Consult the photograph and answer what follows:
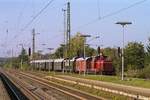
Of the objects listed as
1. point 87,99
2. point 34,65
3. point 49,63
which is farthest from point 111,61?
point 34,65

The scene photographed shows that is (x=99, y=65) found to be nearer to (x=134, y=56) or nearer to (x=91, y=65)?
(x=91, y=65)

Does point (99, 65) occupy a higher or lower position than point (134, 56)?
lower

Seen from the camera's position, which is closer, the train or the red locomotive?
the red locomotive

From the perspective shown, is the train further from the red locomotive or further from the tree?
the tree

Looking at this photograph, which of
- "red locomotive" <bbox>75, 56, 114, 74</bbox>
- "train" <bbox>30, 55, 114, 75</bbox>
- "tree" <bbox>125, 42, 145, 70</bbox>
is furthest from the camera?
"tree" <bbox>125, 42, 145, 70</bbox>

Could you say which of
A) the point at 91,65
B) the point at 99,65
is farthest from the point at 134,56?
the point at 99,65

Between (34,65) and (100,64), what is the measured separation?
62383mm

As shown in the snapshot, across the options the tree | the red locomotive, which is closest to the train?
the red locomotive

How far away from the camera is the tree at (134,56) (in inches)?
3271

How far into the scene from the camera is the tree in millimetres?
83075

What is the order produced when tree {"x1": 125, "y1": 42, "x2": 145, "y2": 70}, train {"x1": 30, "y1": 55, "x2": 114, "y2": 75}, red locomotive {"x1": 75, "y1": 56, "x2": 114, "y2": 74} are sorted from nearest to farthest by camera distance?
red locomotive {"x1": 75, "y1": 56, "x2": 114, "y2": 74} < train {"x1": 30, "y1": 55, "x2": 114, "y2": 75} < tree {"x1": 125, "y1": 42, "x2": 145, "y2": 70}

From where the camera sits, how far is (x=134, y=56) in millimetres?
87562

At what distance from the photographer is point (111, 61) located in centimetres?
7700

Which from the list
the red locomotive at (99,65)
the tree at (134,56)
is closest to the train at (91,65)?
the red locomotive at (99,65)
